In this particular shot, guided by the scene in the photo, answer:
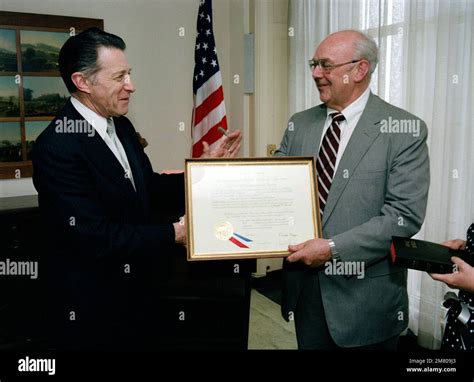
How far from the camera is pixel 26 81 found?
9.65ft

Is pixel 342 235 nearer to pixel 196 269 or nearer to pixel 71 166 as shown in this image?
pixel 71 166

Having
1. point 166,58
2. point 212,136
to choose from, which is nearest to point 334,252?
point 212,136

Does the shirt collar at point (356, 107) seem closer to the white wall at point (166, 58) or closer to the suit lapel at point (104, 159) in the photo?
the suit lapel at point (104, 159)

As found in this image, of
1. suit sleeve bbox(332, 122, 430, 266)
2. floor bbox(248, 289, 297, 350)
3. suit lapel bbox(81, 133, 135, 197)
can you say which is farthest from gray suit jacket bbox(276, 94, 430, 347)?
floor bbox(248, 289, 297, 350)

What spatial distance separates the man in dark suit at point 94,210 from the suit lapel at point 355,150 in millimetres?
492

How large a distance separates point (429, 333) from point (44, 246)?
2.21 metres

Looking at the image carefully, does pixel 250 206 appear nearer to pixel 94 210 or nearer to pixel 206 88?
pixel 94 210

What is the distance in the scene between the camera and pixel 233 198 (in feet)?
4.75

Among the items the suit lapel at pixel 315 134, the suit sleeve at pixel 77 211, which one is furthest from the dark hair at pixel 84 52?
the suit lapel at pixel 315 134

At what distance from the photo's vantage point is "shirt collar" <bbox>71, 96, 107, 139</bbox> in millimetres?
1399

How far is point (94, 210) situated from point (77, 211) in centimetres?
5

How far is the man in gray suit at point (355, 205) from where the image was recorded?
1379mm

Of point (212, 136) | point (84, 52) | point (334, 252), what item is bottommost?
point (334, 252)

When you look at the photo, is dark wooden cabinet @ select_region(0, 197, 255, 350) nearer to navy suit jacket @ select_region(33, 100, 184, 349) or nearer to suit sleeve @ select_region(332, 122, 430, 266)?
navy suit jacket @ select_region(33, 100, 184, 349)
